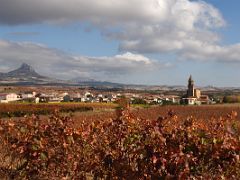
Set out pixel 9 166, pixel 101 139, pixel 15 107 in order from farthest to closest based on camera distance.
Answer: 1. pixel 15 107
2. pixel 9 166
3. pixel 101 139

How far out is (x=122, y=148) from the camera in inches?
241

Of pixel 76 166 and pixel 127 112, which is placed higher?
pixel 127 112

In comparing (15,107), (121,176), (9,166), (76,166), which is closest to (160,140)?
(121,176)

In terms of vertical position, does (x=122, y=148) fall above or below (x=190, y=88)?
above

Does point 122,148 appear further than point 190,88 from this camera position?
No

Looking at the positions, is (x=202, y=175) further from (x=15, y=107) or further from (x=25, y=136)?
(x=15, y=107)

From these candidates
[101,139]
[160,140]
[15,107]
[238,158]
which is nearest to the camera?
[238,158]

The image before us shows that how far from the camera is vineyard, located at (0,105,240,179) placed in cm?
533

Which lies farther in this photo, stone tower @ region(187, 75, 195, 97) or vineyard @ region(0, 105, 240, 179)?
stone tower @ region(187, 75, 195, 97)

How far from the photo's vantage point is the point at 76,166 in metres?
6.22

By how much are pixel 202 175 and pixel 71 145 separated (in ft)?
6.46

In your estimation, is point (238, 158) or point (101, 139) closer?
point (238, 158)

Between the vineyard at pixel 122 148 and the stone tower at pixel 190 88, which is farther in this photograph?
the stone tower at pixel 190 88

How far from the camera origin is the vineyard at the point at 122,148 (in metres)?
5.33
